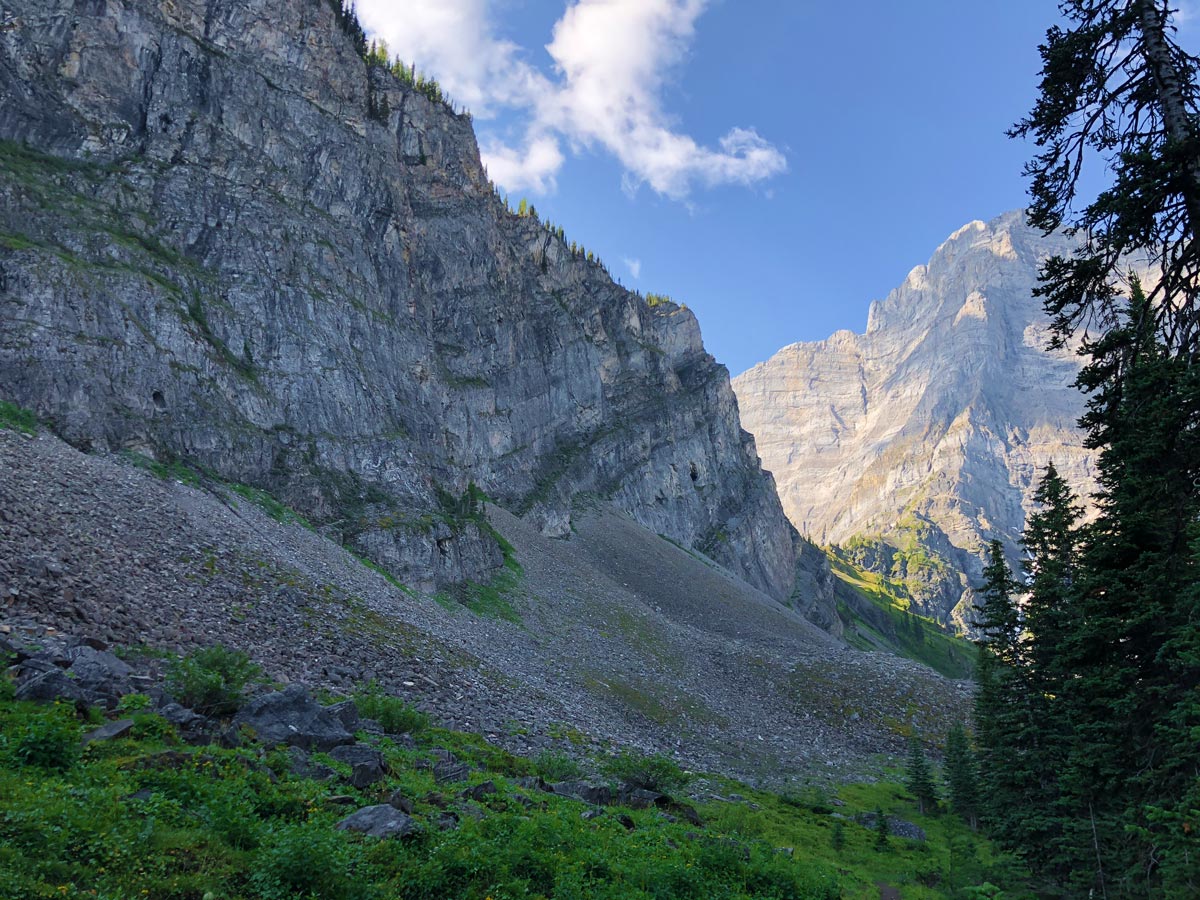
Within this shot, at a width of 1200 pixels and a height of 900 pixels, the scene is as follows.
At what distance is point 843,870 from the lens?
77.2 ft

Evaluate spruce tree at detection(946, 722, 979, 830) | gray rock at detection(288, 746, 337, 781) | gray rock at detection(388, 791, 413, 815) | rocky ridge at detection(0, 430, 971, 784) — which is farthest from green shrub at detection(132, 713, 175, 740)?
spruce tree at detection(946, 722, 979, 830)

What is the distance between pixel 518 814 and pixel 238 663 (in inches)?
380

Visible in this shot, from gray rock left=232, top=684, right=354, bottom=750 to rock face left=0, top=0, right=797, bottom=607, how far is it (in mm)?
30503

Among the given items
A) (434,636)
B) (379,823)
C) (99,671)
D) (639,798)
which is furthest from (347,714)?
(434,636)

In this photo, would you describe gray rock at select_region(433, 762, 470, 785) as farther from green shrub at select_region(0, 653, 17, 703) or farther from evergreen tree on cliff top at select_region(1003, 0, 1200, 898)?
evergreen tree on cliff top at select_region(1003, 0, 1200, 898)

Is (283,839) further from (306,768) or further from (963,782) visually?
(963,782)

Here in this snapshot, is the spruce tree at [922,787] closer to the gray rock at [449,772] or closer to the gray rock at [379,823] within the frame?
the gray rock at [449,772]

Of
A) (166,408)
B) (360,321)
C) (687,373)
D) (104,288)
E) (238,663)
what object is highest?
(687,373)

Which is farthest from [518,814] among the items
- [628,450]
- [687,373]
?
[687,373]

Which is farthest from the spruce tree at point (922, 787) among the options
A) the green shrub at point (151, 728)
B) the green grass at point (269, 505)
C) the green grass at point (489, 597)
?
the green grass at point (269, 505)

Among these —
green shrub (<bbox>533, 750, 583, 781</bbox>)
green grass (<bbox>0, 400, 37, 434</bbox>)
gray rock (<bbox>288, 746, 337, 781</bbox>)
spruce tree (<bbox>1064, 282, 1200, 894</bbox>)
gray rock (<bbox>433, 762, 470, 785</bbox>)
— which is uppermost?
spruce tree (<bbox>1064, 282, 1200, 894</bbox>)

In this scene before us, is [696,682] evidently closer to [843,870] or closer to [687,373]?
[843,870]

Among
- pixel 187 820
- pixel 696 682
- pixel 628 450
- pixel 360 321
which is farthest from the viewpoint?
pixel 628 450

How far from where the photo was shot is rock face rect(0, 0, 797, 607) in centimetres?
4538
